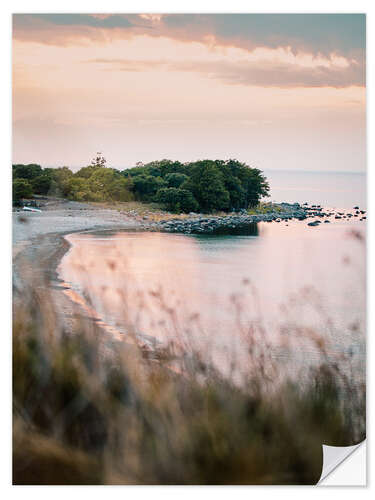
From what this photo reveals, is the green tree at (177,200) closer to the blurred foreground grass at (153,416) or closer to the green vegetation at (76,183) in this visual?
the green vegetation at (76,183)

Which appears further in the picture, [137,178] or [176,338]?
[137,178]

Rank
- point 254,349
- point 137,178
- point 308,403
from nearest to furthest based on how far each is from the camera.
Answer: point 308,403, point 254,349, point 137,178

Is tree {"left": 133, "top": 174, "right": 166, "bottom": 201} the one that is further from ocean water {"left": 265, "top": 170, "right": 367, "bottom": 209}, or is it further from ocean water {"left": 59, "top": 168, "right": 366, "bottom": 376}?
ocean water {"left": 265, "top": 170, "right": 367, "bottom": 209}

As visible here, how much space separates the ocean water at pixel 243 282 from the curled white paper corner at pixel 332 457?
19.4 inches

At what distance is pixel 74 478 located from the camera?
121 inches

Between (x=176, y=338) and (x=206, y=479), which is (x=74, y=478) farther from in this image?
Answer: (x=176, y=338)

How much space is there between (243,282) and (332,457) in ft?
3.71

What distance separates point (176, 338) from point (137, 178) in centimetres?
104

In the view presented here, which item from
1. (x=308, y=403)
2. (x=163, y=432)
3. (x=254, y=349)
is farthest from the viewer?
(x=254, y=349)

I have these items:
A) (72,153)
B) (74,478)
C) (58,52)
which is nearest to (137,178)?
(72,153)

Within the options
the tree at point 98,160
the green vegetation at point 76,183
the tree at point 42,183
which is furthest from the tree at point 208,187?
the tree at point 42,183

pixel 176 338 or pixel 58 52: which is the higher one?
pixel 58 52

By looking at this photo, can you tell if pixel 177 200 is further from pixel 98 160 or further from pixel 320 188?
pixel 320 188

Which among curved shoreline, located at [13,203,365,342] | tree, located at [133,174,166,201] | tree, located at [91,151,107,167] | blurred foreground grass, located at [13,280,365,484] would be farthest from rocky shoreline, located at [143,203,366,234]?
blurred foreground grass, located at [13,280,365,484]
